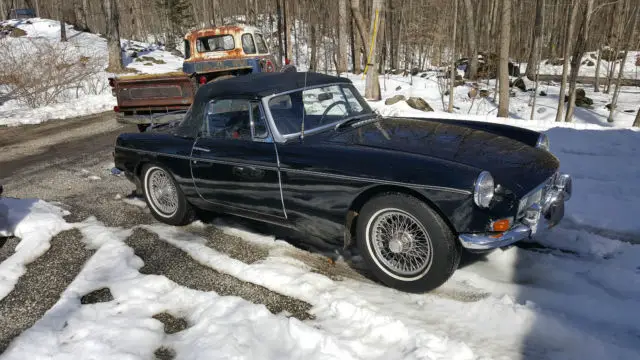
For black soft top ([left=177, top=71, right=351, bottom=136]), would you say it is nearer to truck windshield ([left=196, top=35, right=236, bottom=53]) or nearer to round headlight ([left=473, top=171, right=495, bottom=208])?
round headlight ([left=473, top=171, right=495, bottom=208])

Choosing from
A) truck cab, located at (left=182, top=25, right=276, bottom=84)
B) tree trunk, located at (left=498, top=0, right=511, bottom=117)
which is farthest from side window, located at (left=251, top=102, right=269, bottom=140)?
tree trunk, located at (left=498, top=0, right=511, bottom=117)

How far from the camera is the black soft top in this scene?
13.9ft

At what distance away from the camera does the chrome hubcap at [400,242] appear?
3.30 meters

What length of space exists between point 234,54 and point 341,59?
11808 mm

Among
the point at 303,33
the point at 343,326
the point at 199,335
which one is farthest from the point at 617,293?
the point at 303,33

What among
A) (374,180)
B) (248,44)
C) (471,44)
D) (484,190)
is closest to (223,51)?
(248,44)

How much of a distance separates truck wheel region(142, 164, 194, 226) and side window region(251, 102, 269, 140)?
128 cm

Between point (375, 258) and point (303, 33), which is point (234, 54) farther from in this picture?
point (303, 33)

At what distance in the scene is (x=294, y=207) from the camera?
3.88 meters

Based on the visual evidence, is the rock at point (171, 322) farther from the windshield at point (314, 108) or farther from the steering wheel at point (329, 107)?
the steering wheel at point (329, 107)

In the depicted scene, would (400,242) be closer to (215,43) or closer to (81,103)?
(215,43)

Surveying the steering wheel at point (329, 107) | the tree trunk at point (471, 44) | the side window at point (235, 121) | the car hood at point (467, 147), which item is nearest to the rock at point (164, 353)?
the side window at point (235, 121)

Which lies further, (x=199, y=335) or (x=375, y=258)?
(x=375, y=258)

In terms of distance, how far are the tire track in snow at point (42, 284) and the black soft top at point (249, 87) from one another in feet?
5.11
